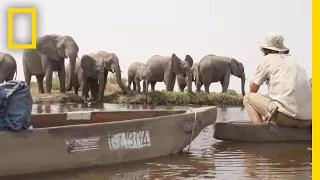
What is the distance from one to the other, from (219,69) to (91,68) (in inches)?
335

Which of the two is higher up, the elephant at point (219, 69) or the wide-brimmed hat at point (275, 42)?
Result: the wide-brimmed hat at point (275, 42)

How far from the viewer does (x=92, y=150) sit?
4.36 meters

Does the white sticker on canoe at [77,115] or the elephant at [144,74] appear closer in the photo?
the white sticker on canoe at [77,115]

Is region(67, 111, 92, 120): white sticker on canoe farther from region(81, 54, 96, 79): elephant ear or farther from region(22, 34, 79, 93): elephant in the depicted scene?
region(81, 54, 96, 79): elephant ear

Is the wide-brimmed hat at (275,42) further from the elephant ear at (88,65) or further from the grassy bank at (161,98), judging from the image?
the elephant ear at (88,65)

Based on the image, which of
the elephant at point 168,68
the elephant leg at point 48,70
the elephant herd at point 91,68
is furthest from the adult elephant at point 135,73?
the elephant leg at point 48,70

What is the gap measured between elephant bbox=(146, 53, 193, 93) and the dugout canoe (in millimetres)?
15423

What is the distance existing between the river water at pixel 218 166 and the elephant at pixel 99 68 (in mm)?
14144

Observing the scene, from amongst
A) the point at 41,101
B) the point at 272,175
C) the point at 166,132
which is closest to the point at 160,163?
the point at 166,132

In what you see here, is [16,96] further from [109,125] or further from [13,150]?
[109,125]

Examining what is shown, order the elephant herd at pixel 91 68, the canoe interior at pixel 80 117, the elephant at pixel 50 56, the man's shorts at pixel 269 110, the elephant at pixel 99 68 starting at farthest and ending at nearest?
the elephant at pixel 99 68, the elephant herd at pixel 91 68, the elephant at pixel 50 56, the man's shorts at pixel 269 110, the canoe interior at pixel 80 117

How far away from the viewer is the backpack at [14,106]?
12.8 feet

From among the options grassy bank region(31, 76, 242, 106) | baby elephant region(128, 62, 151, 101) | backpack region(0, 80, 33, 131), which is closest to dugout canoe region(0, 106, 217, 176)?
backpack region(0, 80, 33, 131)

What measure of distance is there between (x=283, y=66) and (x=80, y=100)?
1390 cm
